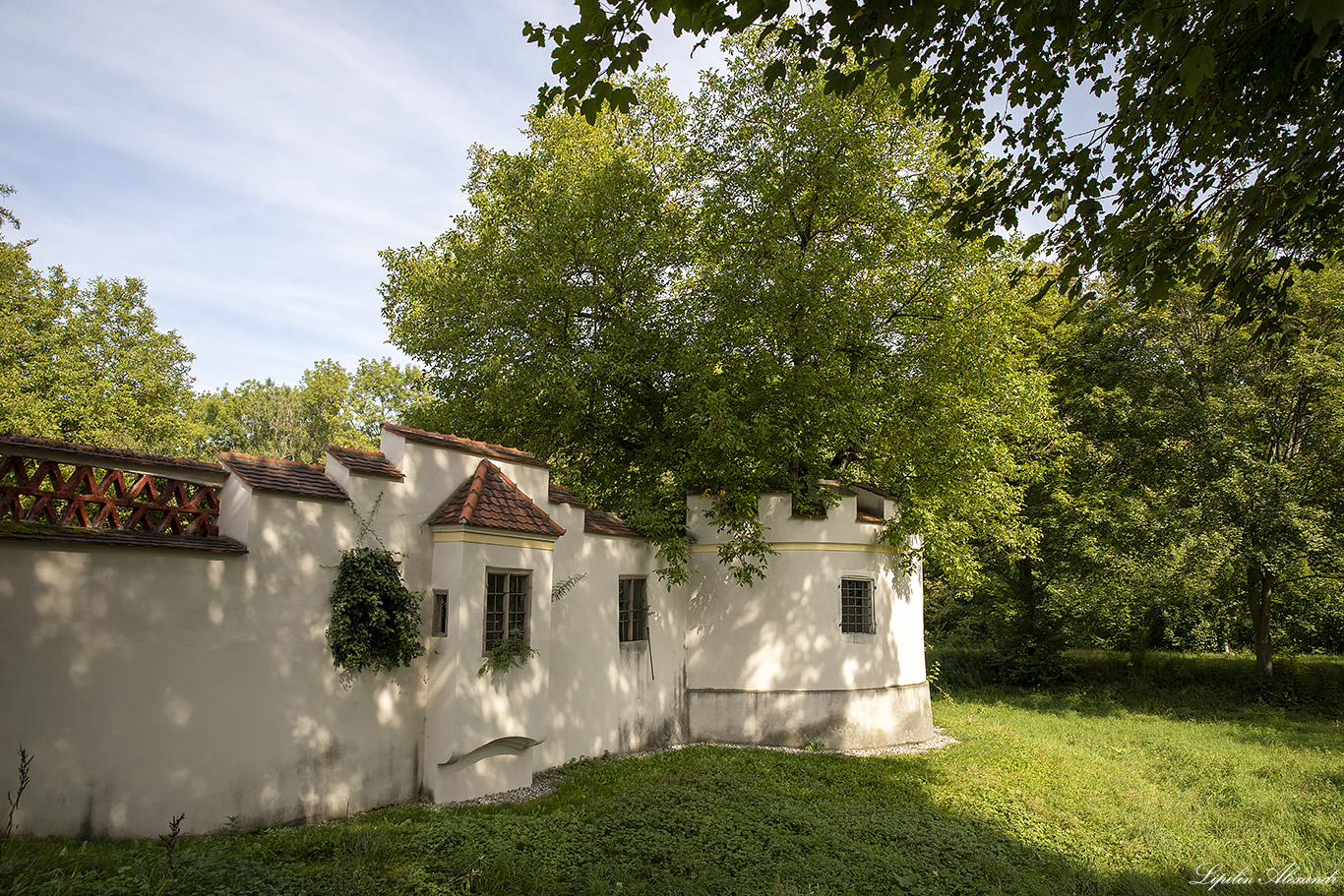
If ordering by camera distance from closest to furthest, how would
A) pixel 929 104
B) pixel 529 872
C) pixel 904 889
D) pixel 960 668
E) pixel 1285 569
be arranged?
pixel 529 872 < pixel 904 889 < pixel 929 104 < pixel 1285 569 < pixel 960 668

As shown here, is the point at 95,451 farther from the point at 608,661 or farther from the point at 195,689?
the point at 608,661

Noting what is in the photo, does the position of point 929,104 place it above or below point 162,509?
above

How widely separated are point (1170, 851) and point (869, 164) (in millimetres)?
13609

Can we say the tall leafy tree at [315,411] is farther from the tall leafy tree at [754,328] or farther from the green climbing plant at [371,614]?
the green climbing plant at [371,614]

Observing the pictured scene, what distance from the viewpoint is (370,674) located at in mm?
9797

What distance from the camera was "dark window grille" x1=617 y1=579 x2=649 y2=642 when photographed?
47.3 feet

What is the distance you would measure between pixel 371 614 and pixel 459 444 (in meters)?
2.86

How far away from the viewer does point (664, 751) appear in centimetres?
1416

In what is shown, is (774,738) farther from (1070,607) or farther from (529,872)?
(1070,607)

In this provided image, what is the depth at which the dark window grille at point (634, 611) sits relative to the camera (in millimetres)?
14430

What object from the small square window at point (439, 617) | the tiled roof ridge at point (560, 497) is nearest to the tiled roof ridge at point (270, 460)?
the small square window at point (439, 617)

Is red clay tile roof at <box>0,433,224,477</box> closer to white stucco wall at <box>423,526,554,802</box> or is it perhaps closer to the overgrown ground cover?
white stucco wall at <box>423,526,554,802</box>

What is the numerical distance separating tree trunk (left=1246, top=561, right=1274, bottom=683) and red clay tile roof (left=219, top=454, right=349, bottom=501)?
977 inches

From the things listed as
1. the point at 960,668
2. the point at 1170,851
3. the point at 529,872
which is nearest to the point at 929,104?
the point at 529,872
